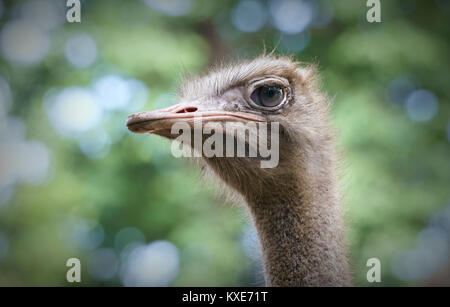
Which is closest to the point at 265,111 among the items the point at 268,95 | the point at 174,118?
the point at 268,95

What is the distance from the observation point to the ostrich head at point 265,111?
1.32 metres

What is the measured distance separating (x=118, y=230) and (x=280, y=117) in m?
1.96

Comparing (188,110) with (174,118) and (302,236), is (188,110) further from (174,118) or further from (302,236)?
(302,236)

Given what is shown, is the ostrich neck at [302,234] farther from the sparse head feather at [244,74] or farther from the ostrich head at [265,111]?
the sparse head feather at [244,74]

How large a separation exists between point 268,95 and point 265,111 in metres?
0.05

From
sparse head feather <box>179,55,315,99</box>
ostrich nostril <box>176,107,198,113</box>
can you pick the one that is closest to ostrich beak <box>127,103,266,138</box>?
→ ostrich nostril <box>176,107,198,113</box>

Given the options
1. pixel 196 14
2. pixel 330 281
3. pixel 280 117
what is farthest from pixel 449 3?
pixel 330 281

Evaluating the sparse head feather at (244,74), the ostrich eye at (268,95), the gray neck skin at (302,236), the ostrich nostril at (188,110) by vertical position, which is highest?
the sparse head feather at (244,74)

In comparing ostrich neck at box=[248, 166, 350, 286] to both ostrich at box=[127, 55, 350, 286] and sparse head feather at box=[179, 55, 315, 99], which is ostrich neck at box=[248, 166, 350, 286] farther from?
A: sparse head feather at box=[179, 55, 315, 99]

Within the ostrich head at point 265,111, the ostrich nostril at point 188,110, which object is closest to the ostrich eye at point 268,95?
the ostrich head at point 265,111

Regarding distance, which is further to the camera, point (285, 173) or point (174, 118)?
point (285, 173)

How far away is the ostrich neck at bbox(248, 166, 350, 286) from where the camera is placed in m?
1.25

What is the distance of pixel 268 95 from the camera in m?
1.34
